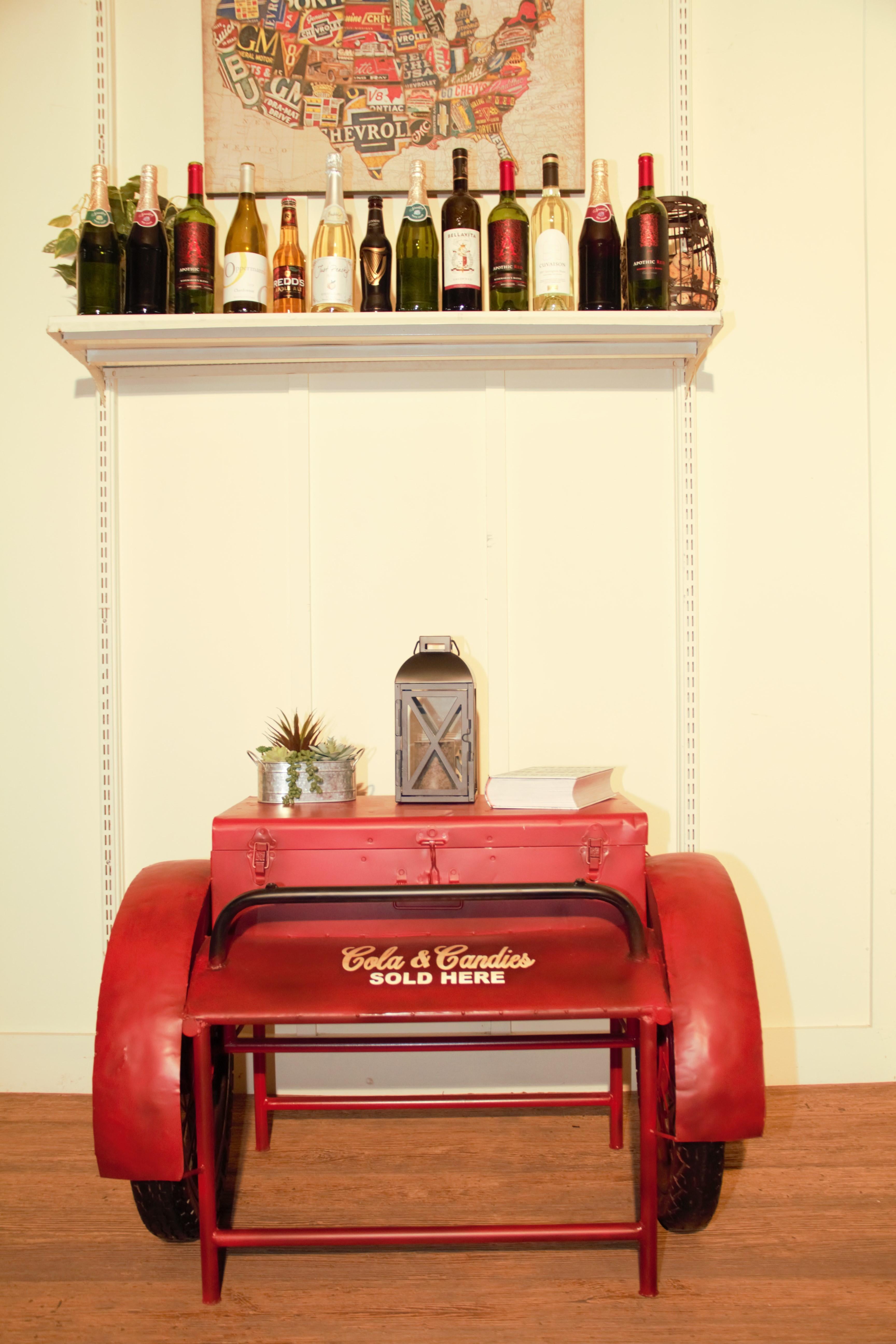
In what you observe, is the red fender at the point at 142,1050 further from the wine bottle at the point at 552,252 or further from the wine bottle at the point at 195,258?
the wine bottle at the point at 552,252

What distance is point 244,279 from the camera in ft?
6.62

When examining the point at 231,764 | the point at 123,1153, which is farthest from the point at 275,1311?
the point at 231,764

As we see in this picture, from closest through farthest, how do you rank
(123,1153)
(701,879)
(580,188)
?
1. (123,1153)
2. (701,879)
3. (580,188)

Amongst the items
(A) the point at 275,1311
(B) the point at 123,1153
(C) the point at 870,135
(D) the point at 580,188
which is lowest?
(A) the point at 275,1311

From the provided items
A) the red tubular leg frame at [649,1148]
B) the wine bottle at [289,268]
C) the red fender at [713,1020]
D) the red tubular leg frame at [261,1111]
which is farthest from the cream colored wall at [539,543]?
the red tubular leg frame at [649,1148]

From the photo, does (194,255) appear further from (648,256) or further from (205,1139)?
(205,1139)

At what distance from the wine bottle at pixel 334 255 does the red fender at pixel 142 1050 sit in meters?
1.39

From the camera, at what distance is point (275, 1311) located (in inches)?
55.9

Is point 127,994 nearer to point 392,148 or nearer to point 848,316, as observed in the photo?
point 392,148

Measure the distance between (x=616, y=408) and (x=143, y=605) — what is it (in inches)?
52.8

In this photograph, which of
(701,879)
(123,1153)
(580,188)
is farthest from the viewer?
(580,188)

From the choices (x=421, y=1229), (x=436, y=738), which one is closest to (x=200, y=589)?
(x=436, y=738)

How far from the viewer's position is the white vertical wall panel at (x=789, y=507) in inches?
89.4

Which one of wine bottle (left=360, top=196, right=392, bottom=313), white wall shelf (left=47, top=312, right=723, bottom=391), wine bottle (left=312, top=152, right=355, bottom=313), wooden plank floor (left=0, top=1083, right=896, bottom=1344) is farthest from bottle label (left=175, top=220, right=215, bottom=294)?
wooden plank floor (left=0, top=1083, right=896, bottom=1344)
